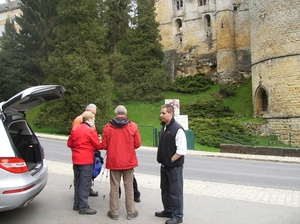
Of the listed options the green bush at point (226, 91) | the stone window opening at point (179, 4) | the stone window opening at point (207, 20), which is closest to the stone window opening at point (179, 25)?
the stone window opening at point (179, 4)

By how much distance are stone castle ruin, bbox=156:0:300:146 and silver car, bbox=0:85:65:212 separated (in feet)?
70.9

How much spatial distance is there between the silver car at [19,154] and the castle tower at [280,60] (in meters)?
21.9

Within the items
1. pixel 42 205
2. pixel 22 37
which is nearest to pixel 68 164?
pixel 42 205

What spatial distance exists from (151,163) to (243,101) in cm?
2380

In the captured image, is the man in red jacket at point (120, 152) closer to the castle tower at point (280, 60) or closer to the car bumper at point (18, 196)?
the car bumper at point (18, 196)

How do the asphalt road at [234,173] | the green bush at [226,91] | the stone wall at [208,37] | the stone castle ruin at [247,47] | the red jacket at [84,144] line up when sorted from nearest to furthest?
1. the red jacket at [84,144]
2. the asphalt road at [234,173]
3. the stone castle ruin at [247,47]
4. the green bush at [226,91]
5. the stone wall at [208,37]

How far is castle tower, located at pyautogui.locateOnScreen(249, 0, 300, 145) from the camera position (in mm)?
24062

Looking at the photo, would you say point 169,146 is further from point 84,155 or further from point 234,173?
point 234,173

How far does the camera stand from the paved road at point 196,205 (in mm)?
5270

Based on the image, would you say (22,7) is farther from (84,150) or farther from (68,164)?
(84,150)

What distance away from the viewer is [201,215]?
18.1 ft

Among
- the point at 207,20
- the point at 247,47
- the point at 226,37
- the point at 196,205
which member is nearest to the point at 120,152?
the point at 196,205

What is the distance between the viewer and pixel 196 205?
20.0 ft

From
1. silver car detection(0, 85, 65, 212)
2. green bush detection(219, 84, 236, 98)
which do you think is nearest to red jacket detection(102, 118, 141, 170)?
silver car detection(0, 85, 65, 212)
